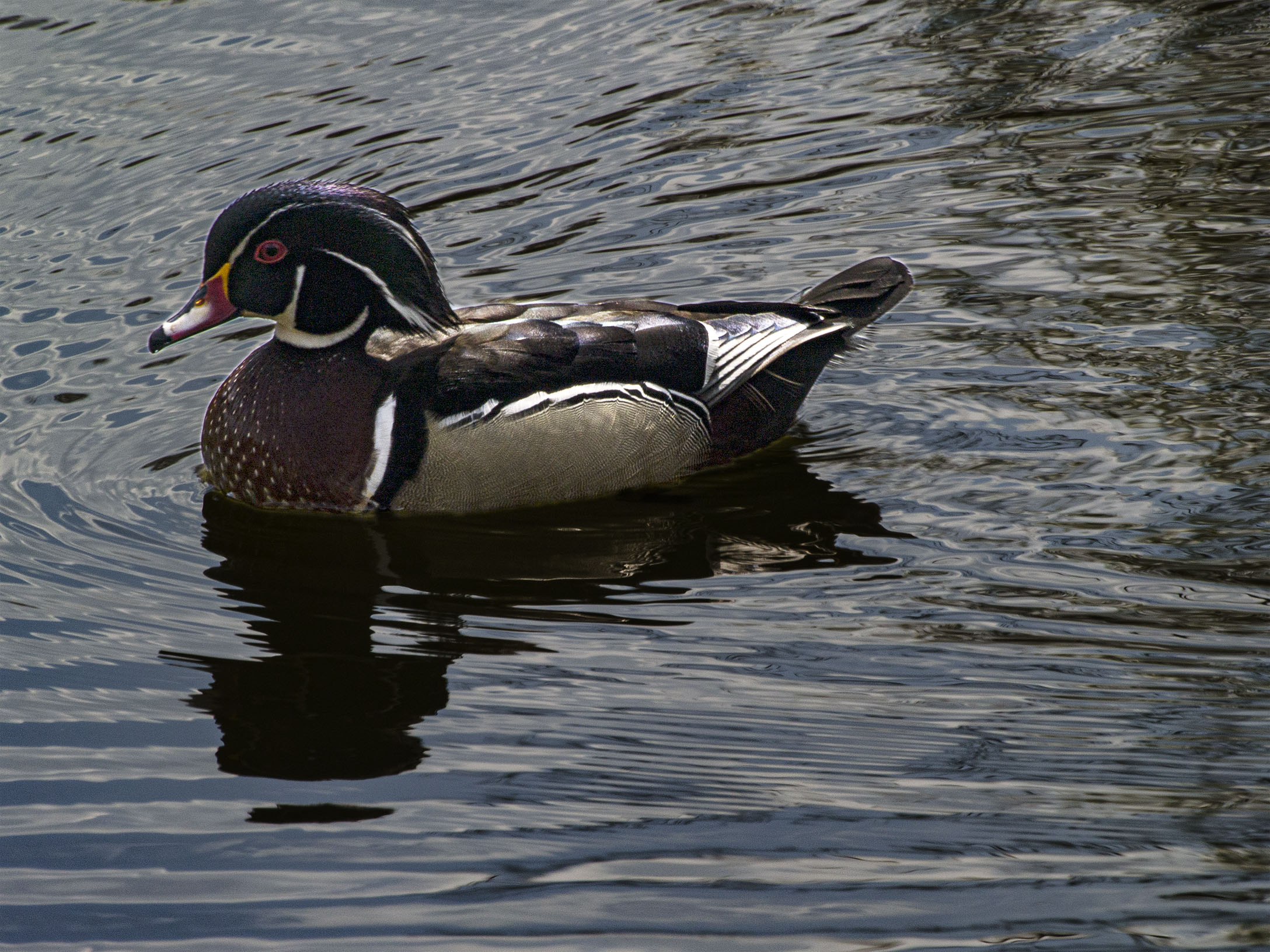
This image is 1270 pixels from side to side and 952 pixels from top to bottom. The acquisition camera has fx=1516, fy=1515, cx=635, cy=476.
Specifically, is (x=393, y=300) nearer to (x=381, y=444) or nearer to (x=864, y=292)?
(x=381, y=444)

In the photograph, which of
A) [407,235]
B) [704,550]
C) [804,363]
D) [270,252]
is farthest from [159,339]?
[804,363]

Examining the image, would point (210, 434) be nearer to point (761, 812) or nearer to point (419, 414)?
point (419, 414)

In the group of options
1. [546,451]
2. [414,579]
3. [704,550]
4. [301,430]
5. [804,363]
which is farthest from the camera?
[804,363]

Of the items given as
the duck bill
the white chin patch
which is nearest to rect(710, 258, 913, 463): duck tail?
the white chin patch

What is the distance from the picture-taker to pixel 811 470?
6062mm

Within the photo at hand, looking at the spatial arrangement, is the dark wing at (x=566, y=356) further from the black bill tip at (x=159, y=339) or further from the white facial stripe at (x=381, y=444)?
the black bill tip at (x=159, y=339)

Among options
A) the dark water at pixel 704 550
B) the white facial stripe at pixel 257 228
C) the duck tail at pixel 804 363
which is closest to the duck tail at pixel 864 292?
the duck tail at pixel 804 363

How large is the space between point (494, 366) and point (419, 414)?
1.10 ft

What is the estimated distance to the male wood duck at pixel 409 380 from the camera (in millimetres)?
5699

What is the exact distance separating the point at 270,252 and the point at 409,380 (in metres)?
0.76

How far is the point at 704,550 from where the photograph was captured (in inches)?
214

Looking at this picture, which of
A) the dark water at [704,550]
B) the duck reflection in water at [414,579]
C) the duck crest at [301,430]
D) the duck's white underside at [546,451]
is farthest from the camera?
the duck crest at [301,430]

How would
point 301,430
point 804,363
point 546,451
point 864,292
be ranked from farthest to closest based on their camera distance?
point 864,292 < point 804,363 < point 301,430 < point 546,451

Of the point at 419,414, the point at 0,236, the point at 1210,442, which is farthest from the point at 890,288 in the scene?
the point at 0,236
